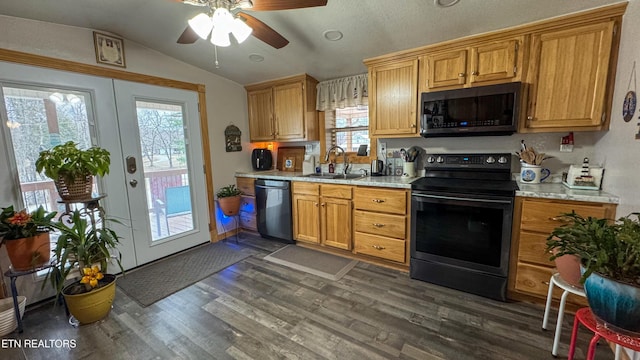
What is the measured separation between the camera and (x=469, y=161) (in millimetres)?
2623

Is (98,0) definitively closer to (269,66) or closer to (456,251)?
(269,66)

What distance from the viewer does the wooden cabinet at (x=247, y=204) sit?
379 cm

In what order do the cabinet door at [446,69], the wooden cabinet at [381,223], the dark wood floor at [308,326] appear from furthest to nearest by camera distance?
the wooden cabinet at [381,223], the cabinet door at [446,69], the dark wood floor at [308,326]

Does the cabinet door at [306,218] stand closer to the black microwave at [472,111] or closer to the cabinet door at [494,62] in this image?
the black microwave at [472,111]

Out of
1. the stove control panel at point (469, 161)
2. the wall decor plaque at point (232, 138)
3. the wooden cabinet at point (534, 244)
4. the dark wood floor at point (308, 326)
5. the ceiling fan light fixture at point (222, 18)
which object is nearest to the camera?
the ceiling fan light fixture at point (222, 18)

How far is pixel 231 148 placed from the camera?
3826 mm

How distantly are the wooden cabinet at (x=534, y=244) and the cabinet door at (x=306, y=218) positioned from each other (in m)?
1.92

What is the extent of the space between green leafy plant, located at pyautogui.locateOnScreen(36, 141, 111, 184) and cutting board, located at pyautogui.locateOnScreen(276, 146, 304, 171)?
2.31 meters

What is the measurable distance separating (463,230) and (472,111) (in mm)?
1059

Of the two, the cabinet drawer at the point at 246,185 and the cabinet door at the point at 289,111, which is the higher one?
the cabinet door at the point at 289,111

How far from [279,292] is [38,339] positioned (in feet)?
5.63

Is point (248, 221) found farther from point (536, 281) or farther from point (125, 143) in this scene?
point (536, 281)

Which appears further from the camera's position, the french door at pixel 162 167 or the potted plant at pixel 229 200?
the potted plant at pixel 229 200

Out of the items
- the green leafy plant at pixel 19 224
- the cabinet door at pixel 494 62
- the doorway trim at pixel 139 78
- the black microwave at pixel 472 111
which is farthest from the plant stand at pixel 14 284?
the cabinet door at pixel 494 62
